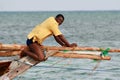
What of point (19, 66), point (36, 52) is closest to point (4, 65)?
point (19, 66)

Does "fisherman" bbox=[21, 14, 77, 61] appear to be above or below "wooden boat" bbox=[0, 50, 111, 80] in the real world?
above

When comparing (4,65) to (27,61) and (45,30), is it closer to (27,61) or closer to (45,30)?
(27,61)

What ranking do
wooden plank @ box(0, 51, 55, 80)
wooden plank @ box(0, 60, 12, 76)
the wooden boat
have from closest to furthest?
wooden plank @ box(0, 51, 55, 80) < the wooden boat < wooden plank @ box(0, 60, 12, 76)

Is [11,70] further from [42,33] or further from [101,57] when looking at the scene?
[101,57]

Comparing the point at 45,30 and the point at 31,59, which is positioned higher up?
the point at 45,30

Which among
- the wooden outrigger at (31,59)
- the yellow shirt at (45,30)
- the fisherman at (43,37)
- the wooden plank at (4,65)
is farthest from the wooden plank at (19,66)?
the wooden plank at (4,65)

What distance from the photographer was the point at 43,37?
35.5 ft

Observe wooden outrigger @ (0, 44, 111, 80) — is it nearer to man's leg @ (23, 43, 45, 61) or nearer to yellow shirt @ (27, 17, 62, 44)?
man's leg @ (23, 43, 45, 61)

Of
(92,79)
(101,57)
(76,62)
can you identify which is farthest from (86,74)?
(101,57)

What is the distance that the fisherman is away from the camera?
10.7 meters

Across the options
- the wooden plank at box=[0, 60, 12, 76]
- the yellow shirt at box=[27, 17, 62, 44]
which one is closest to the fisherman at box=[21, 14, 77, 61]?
the yellow shirt at box=[27, 17, 62, 44]

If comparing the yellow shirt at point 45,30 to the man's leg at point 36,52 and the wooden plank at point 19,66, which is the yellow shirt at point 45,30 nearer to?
the man's leg at point 36,52

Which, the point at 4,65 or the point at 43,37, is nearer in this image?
the point at 43,37

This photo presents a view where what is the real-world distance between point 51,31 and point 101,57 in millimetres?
1387
